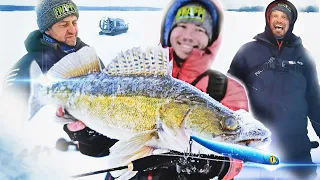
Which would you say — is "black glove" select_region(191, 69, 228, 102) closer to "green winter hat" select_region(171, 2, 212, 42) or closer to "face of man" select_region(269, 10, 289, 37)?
"green winter hat" select_region(171, 2, 212, 42)

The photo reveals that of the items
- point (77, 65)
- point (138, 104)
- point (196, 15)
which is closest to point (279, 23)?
point (196, 15)

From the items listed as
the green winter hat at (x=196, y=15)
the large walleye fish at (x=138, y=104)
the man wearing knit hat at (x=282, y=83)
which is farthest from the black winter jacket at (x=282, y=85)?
the green winter hat at (x=196, y=15)

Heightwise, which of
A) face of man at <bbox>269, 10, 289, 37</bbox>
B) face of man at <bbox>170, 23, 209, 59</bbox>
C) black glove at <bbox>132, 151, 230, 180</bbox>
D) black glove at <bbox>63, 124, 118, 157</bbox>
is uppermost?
face of man at <bbox>269, 10, 289, 37</bbox>

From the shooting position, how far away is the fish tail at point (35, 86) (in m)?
2.21

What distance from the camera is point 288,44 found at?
220 cm

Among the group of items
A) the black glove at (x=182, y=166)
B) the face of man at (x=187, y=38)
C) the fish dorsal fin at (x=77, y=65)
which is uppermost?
the face of man at (x=187, y=38)

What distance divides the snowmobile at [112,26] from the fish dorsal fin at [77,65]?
13 centimetres

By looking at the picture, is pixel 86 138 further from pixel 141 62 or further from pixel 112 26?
pixel 112 26

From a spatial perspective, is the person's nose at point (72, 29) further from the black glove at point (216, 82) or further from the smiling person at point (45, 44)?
the black glove at point (216, 82)

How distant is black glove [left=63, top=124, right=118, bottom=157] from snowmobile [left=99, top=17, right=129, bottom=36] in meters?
0.54

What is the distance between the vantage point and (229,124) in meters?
2.06

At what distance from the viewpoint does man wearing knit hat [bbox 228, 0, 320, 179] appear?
2.18 m

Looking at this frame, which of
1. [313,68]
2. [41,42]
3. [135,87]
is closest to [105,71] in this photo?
[135,87]

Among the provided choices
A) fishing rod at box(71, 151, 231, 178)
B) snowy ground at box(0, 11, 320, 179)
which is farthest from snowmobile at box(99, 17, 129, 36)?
fishing rod at box(71, 151, 231, 178)
